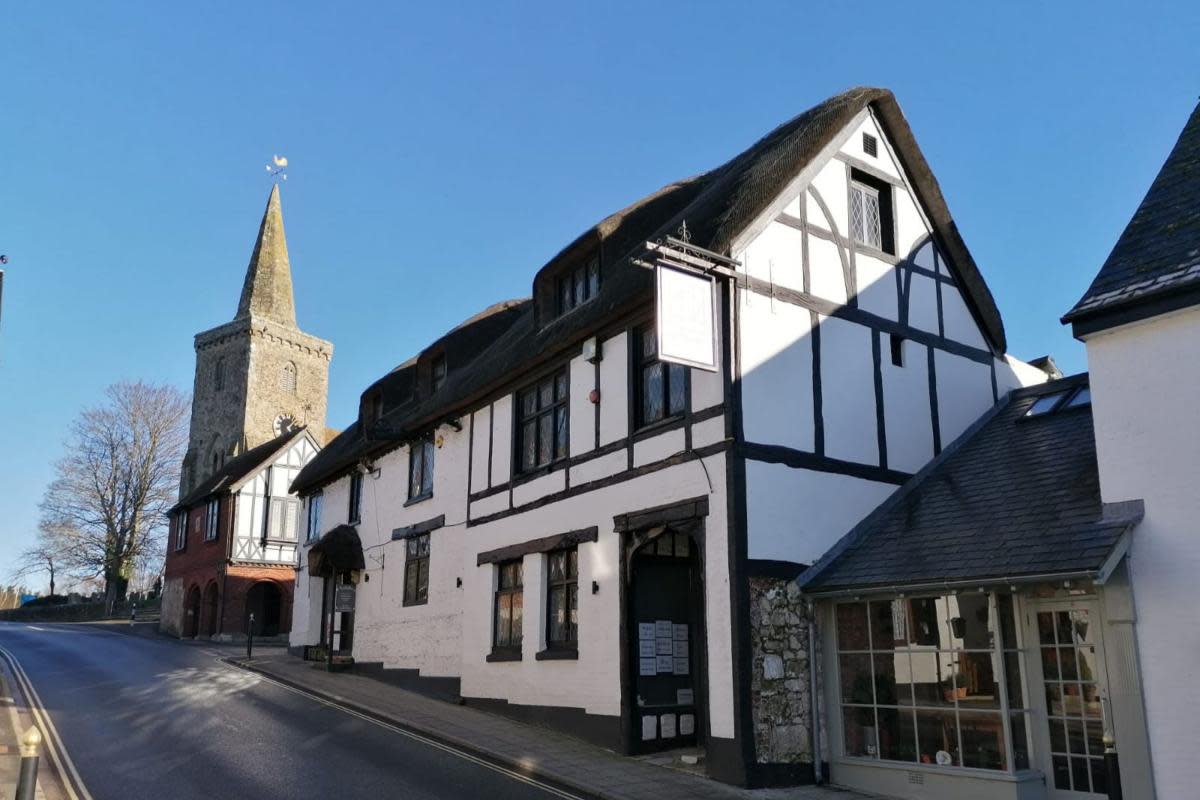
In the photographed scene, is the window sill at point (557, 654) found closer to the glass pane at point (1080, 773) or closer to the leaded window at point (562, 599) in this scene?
the leaded window at point (562, 599)

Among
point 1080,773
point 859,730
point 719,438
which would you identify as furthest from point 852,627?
point 1080,773

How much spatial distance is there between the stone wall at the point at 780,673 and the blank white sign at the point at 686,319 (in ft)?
9.20

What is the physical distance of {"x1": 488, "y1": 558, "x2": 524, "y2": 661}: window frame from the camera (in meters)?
16.5

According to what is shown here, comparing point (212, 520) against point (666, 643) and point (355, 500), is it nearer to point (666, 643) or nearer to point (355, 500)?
point (355, 500)

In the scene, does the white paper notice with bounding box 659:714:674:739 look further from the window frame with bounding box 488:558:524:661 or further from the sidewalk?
the window frame with bounding box 488:558:524:661

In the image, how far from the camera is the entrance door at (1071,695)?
9953mm

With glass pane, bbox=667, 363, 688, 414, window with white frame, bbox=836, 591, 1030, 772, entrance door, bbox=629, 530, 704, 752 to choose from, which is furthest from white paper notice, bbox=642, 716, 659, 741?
glass pane, bbox=667, 363, 688, 414

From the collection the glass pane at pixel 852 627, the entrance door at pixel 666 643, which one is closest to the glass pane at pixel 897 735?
the glass pane at pixel 852 627

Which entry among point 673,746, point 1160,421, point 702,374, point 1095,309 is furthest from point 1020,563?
point 673,746

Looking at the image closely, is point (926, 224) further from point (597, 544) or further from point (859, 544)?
point (597, 544)

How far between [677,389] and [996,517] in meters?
4.29

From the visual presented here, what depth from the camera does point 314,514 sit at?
91.5ft

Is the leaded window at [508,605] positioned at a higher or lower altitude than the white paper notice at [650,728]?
higher

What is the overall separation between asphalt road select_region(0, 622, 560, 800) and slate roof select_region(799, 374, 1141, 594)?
16.0 feet
